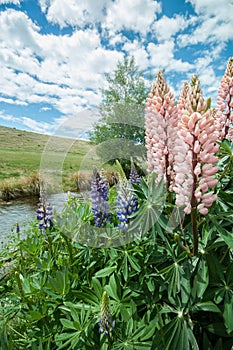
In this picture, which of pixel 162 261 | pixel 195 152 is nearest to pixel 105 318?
pixel 162 261

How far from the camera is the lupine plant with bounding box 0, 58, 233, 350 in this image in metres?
0.96

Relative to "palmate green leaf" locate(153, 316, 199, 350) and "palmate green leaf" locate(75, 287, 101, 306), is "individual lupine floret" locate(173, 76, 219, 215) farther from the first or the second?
"palmate green leaf" locate(75, 287, 101, 306)

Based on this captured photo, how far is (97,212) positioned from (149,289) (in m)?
0.55

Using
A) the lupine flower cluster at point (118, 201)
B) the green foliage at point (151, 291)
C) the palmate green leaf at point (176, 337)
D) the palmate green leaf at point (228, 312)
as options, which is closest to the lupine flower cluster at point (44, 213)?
the green foliage at point (151, 291)

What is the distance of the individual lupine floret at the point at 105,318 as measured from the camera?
3.46 feet

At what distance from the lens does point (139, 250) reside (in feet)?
4.38

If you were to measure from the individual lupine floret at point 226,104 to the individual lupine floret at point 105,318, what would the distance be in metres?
1.24

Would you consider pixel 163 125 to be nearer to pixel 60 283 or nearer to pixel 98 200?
pixel 98 200

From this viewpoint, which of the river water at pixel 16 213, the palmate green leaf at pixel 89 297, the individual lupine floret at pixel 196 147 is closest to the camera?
the individual lupine floret at pixel 196 147

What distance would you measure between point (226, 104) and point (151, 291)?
51.6 inches

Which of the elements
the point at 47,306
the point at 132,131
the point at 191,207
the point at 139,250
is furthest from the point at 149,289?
the point at 132,131

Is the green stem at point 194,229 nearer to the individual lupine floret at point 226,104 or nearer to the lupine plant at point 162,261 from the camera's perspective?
the lupine plant at point 162,261

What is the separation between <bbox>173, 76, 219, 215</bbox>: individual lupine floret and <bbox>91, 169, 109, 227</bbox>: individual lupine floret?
68 cm

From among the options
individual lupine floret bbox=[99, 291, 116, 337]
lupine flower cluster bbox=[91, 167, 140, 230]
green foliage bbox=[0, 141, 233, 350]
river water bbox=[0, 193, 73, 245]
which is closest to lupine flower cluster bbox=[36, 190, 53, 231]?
green foliage bbox=[0, 141, 233, 350]
